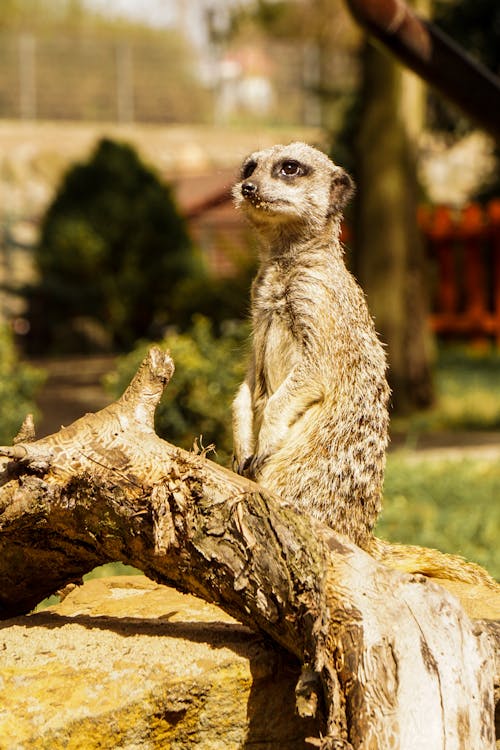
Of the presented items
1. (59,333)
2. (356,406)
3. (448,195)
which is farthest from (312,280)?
(448,195)

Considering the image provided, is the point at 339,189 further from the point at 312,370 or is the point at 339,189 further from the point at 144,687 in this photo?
the point at 144,687

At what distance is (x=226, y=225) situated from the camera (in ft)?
65.4

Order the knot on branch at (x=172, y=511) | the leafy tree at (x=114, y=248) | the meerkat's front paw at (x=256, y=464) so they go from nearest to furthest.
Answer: the knot on branch at (x=172, y=511) → the meerkat's front paw at (x=256, y=464) → the leafy tree at (x=114, y=248)

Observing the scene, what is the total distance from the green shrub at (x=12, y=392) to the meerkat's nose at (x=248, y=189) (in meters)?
3.19

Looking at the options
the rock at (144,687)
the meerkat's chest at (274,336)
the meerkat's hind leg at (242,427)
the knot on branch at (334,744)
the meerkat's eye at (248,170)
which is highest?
the meerkat's eye at (248,170)

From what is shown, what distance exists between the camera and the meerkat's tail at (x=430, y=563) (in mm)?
3555

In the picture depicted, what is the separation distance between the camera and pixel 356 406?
3.38 meters

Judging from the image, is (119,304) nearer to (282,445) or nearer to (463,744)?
(282,445)

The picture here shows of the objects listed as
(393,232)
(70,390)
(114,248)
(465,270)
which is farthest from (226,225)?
(393,232)

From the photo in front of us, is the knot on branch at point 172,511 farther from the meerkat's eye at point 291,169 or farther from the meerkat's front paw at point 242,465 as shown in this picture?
the meerkat's eye at point 291,169

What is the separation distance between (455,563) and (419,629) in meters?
0.98

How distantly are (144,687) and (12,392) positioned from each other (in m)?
4.21

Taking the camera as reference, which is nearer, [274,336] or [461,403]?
[274,336]

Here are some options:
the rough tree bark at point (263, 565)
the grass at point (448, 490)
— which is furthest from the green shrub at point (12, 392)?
the rough tree bark at point (263, 565)
